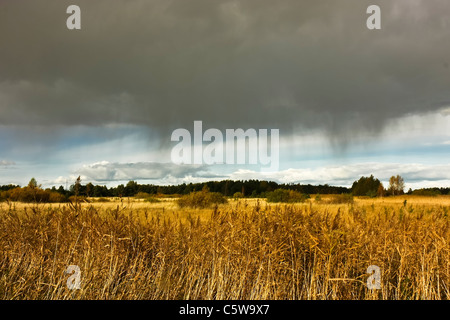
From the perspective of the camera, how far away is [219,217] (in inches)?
298

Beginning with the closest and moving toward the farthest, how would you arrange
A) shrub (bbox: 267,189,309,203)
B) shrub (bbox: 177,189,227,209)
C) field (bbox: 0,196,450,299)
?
field (bbox: 0,196,450,299) < shrub (bbox: 177,189,227,209) < shrub (bbox: 267,189,309,203)

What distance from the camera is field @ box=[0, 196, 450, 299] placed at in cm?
547

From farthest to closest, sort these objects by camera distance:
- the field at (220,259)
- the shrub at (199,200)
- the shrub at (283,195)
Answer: the shrub at (283,195) < the shrub at (199,200) < the field at (220,259)

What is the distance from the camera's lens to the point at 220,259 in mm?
5918

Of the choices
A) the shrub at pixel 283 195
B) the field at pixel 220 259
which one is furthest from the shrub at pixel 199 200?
the field at pixel 220 259

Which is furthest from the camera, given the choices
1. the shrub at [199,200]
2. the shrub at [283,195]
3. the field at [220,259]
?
the shrub at [283,195]

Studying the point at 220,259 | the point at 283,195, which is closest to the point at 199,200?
the point at 283,195

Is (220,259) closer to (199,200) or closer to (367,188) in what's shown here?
(199,200)

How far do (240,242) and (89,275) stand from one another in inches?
112

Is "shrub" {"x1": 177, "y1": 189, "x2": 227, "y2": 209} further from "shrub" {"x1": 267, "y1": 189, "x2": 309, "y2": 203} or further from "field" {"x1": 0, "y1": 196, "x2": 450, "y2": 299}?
"field" {"x1": 0, "y1": 196, "x2": 450, "y2": 299}

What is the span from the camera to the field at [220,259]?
5.47 meters

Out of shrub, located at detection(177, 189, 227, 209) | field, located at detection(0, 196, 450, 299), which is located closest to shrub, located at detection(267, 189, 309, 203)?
shrub, located at detection(177, 189, 227, 209)

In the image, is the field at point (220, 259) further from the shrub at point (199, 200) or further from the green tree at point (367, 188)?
the green tree at point (367, 188)
